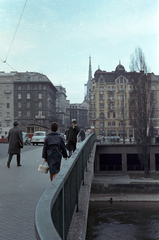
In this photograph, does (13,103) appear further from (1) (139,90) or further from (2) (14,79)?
(1) (139,90)

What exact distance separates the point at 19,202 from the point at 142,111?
36.5 meters

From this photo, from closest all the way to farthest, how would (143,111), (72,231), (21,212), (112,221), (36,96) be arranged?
(72,231), (21,212), (112,221), (143,111), (36,96)

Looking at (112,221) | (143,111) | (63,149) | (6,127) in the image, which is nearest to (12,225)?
(63,149)

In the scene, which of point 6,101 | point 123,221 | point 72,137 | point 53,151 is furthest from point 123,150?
point 6,101

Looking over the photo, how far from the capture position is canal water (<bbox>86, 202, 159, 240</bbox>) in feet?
65.1

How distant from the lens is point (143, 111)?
4153cm

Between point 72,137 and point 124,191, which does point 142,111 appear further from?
point 72,137

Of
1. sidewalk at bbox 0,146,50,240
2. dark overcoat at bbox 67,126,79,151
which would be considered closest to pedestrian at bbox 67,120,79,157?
dark overcoat at bbox 67,126,79,151

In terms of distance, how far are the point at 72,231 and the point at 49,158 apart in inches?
100

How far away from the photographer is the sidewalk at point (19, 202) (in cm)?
446

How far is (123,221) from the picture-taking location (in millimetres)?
23406

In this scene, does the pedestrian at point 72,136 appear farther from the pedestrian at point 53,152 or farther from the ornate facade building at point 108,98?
the ornate facade building at point 108,98

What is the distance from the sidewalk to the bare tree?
3222cm

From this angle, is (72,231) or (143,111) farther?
(143,111)
